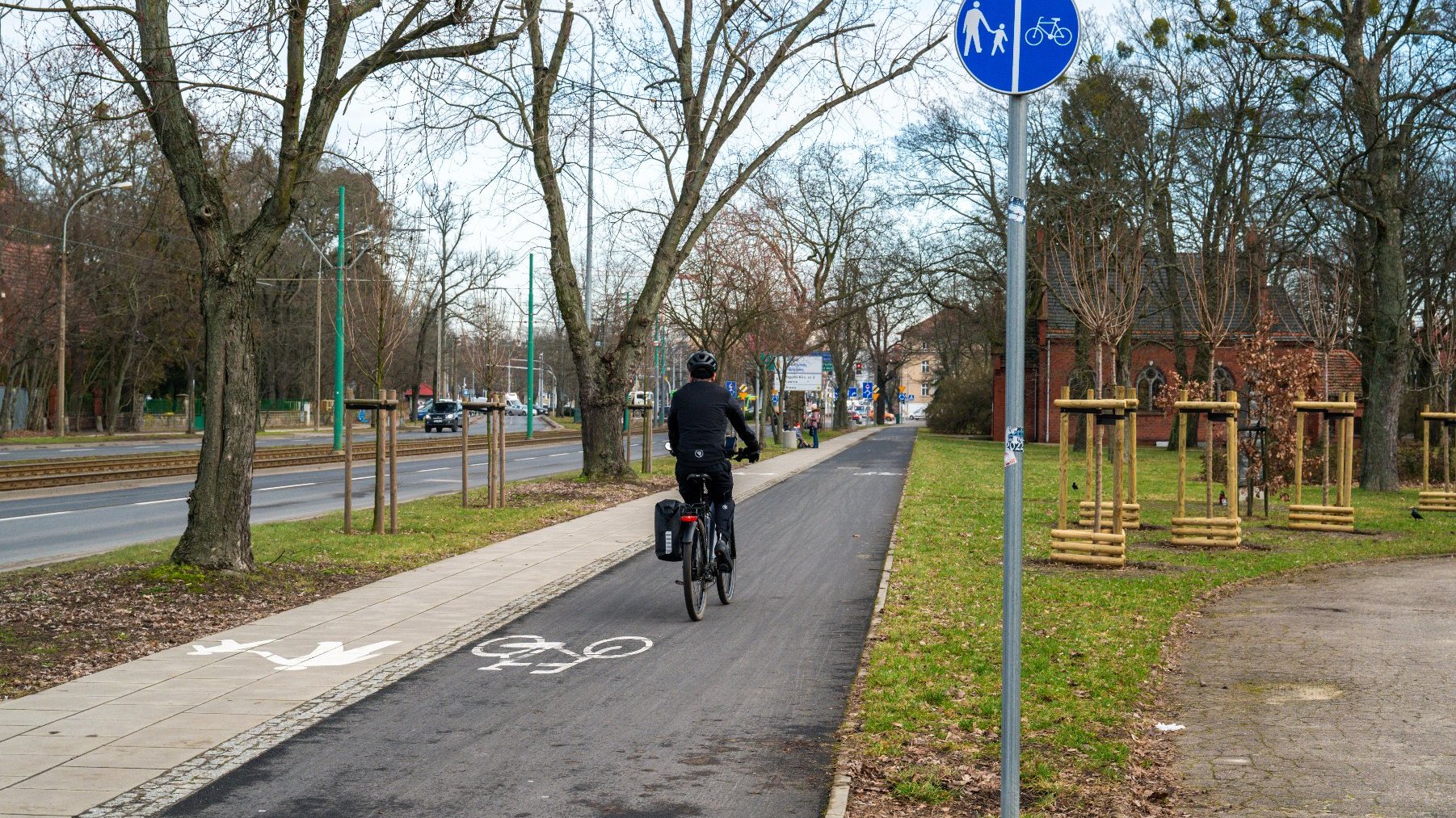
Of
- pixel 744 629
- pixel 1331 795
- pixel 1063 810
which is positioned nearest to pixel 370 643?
pixel 744 629

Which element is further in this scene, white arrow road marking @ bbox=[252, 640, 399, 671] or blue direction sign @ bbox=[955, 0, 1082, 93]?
white arrow road marking @ bbox=[252, 640, 399, 671]

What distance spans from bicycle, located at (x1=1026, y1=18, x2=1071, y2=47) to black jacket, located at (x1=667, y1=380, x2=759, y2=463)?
5.33m

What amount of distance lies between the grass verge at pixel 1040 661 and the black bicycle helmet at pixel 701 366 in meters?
2.31

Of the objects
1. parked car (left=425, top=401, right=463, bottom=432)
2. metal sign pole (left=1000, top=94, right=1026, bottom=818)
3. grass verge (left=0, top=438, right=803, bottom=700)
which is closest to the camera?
metal sign pole (left=1000, top=94, right=1026, bottom=818)

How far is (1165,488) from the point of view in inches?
1019

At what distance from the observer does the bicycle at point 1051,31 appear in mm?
4691

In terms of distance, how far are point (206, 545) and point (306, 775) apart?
5.62m

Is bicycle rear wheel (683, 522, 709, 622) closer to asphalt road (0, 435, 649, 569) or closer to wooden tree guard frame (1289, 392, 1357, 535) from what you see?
asphalt road (0, 435, 649, 569)

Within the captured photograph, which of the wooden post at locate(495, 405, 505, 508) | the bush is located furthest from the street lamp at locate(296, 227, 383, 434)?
the bush

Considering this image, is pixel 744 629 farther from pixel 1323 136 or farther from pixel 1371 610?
pixel 1323 136

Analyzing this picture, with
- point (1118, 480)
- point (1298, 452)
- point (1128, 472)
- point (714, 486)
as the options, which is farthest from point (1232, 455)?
point (714, 486)

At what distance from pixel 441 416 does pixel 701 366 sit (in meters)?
60.9

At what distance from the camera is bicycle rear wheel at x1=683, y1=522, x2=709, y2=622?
378 inches

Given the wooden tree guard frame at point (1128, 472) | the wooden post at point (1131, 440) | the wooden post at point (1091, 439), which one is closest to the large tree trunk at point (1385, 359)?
the wooden tree guard frame at point (1128, 472)
